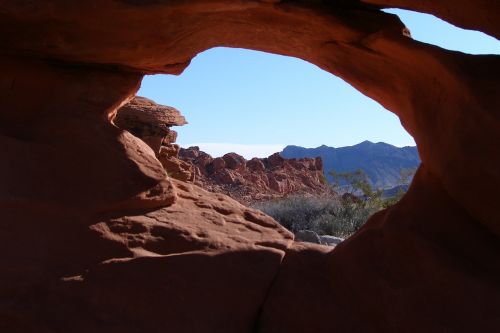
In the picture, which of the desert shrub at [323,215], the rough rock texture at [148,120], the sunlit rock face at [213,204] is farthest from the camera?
the desert shrub at [323,215]

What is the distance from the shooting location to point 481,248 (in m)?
3.32

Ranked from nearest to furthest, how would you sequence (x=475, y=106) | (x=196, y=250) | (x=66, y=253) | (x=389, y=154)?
(x=475, y=106), (x=66, y=253), (x=196, y=250), (x=389, y=154)

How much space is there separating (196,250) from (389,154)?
231 ft

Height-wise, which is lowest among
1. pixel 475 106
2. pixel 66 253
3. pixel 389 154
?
pixel 66 253

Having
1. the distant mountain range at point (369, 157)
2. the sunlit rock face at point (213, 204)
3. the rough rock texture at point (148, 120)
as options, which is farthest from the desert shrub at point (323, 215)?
the distant mountain range at point (369, 157)

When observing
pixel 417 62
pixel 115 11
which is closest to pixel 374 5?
pixel 417 62

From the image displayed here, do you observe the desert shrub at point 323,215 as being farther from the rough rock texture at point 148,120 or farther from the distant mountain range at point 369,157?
the distant mountain range at point 369,157

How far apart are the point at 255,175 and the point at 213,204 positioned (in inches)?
925

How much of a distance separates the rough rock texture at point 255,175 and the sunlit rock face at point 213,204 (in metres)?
17.7

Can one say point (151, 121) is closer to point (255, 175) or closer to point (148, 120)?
point (148, 120)

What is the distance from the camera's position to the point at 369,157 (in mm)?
71438

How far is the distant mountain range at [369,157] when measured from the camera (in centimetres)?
6579

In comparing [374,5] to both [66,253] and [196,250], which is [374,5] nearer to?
[196,250]

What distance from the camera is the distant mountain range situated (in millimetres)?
65787
